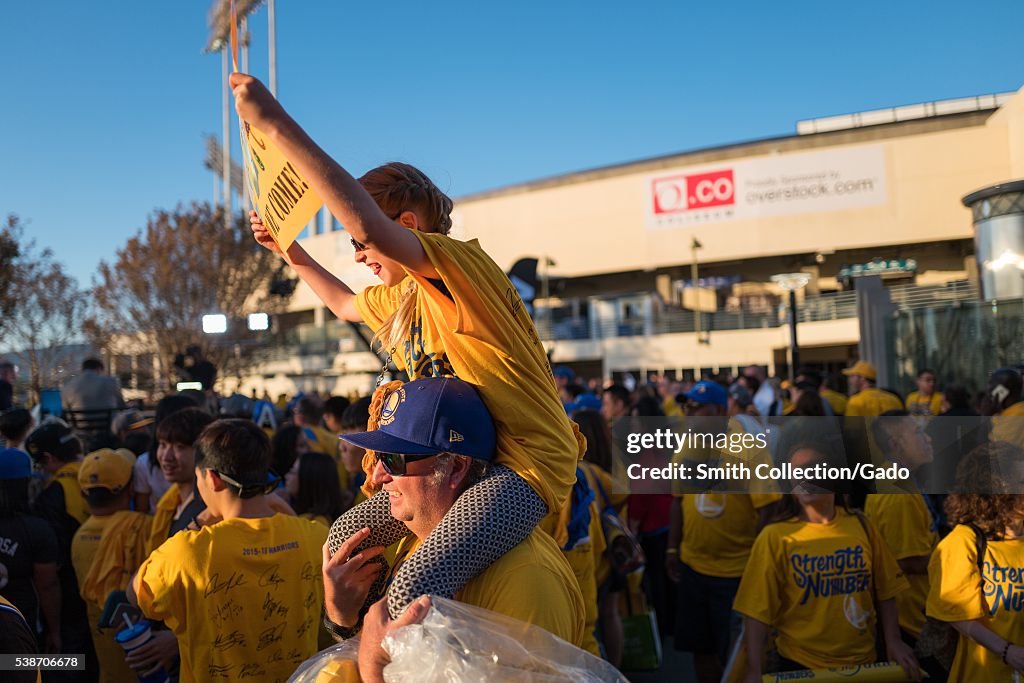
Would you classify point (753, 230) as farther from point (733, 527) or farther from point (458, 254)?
point (458, 254)

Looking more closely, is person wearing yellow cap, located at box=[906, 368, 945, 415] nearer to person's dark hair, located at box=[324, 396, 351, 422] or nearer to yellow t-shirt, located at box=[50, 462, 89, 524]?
person's dark hair, located at box=[324, 396, 351, 422]

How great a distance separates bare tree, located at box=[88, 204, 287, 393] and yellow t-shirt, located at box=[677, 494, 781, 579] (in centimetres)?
2887

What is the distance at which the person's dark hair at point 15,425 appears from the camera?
6352 mm

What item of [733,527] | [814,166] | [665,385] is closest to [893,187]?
[814,166]

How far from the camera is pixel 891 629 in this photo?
13.2 ft

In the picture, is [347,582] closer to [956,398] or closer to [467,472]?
[467,472]

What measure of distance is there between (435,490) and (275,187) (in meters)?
0.89

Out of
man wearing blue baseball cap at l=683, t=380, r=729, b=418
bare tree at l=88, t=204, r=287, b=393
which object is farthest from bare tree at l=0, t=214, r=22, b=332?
man wearing blue baseball cap at l=683, t=380, r=729, b=418

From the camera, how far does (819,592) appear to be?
13.3ft

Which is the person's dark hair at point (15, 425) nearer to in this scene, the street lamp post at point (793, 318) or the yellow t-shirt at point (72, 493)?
the yellow t-shirt at point (72, 493)

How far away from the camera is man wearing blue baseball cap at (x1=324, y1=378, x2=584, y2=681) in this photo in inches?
74.5

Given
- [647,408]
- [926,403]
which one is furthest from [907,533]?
[926,403]

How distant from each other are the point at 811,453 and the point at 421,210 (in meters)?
2.66

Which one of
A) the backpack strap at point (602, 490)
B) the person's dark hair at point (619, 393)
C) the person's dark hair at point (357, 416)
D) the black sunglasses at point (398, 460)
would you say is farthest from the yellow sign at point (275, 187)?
the person's dark hair at point (619, 393)
